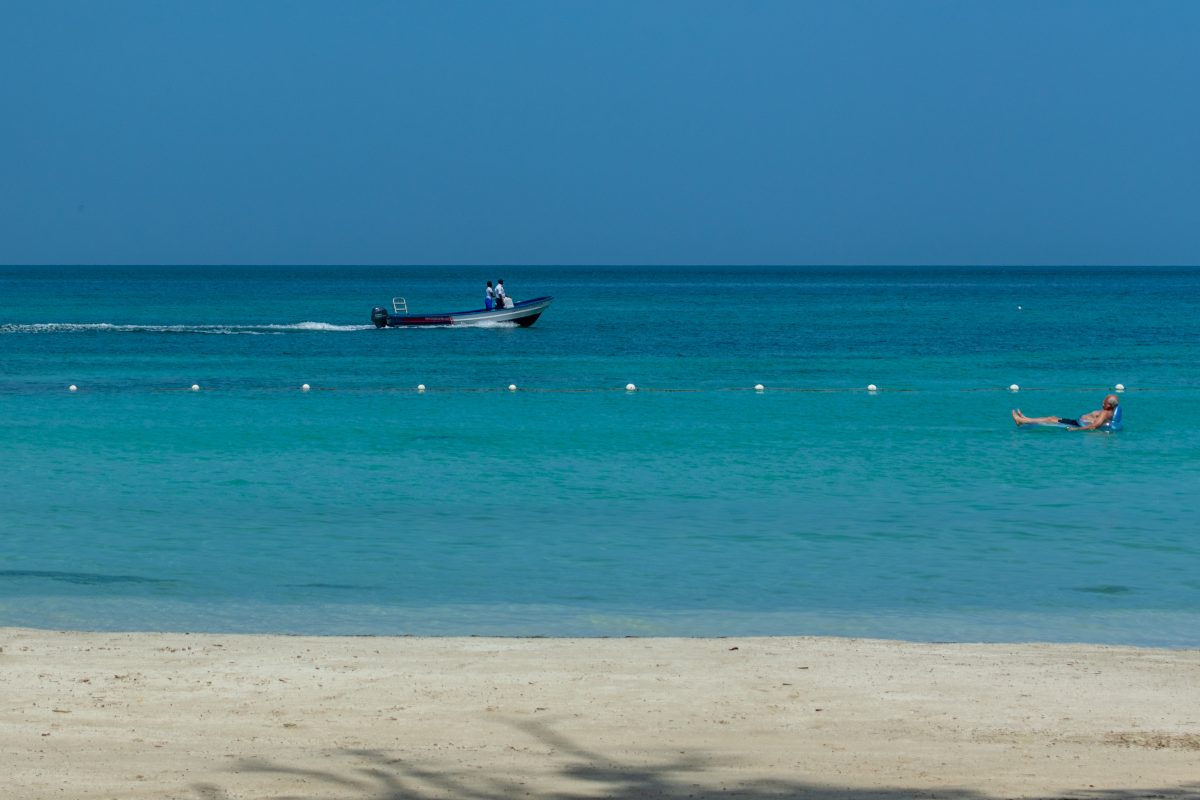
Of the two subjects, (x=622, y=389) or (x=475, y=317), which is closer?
(x=622, y=389)

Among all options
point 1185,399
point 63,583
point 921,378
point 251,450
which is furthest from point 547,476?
point 921,378

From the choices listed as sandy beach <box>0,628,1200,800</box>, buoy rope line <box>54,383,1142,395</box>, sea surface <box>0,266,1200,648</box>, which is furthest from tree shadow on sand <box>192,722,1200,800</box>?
buoy rope line <box>54,383,1142,395</box>

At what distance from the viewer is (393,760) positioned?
7184 millimetres

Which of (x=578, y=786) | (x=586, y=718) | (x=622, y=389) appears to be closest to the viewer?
(x=578, y=786)

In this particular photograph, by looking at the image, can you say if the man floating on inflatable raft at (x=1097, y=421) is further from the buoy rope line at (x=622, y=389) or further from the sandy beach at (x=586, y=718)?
the sandy beach at (x=586, y=718)

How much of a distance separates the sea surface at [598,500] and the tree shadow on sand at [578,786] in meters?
3.96

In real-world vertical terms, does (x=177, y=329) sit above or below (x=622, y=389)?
below

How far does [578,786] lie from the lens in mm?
6750

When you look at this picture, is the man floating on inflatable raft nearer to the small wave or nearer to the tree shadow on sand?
the tree shadow on sand

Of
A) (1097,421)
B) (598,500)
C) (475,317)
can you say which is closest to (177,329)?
(475,317)

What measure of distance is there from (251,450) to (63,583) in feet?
31.9

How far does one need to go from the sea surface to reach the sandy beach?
4.62ft

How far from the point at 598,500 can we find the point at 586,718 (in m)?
9.60

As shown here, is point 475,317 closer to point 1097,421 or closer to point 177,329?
point 177,329
